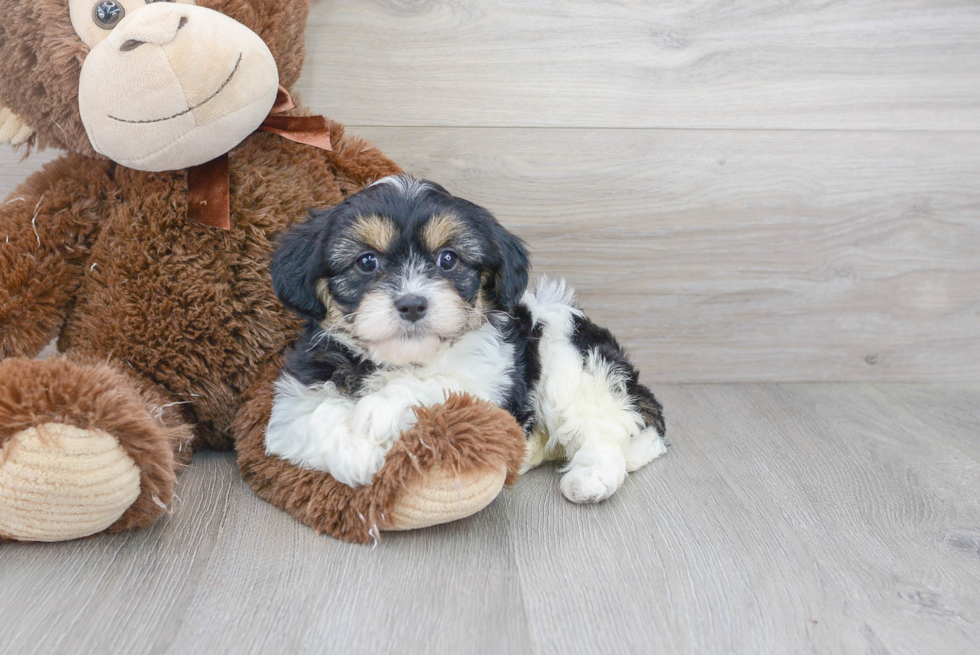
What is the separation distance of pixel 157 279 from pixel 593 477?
995 millimetres

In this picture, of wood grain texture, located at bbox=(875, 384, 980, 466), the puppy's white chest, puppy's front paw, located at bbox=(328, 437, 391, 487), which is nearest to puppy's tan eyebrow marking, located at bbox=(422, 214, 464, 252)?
the puppy's white chest

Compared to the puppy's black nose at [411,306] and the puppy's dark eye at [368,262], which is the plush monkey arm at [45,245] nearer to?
the puppy's dark eye at [368,262]

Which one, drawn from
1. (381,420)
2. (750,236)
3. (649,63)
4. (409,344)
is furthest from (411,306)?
(750,236)

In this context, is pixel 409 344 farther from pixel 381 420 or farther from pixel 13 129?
pixel 13 129

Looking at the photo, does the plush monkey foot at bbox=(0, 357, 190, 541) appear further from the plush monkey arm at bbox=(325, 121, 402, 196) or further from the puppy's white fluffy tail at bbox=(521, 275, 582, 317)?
the puppy's white fluffy tail at bbox=(521, 275, 582, 317)

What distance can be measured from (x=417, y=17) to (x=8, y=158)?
44.5 inches

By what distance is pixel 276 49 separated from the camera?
169 centimetres

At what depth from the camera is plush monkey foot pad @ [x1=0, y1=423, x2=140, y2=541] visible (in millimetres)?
1226

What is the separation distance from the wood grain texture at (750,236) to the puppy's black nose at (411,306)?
0.86 m

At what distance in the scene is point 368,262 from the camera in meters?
1.46

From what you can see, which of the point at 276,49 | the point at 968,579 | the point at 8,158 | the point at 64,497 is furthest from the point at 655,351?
the point at 8,158

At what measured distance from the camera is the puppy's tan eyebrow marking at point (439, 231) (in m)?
1.46

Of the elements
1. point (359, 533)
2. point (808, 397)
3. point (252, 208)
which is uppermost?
point (252, 208)

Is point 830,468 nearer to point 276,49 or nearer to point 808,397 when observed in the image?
point 808,397
